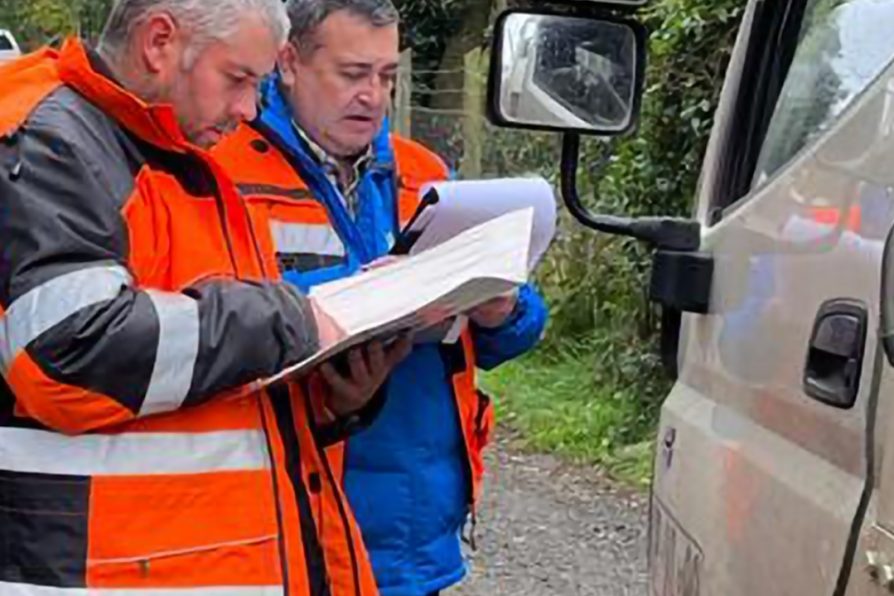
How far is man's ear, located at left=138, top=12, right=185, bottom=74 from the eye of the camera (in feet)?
8.36

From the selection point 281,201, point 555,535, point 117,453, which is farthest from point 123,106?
point 555,535

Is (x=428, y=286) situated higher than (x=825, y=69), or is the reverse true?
(x=825, y=69)

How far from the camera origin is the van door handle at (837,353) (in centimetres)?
208

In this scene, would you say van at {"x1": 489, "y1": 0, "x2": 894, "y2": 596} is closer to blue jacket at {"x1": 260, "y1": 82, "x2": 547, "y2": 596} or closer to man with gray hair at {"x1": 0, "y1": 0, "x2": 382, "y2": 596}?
blue jacket at {"x1": 260, "y1": 82, "x2": 547, "y2": 596}

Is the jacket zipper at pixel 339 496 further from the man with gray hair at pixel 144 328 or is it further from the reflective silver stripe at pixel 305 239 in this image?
the reflective silver stripe at pixel 305 239

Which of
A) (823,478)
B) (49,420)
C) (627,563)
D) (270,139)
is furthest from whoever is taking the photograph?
(627,563)

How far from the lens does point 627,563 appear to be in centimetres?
677

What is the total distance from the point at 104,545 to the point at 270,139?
3.10 ft

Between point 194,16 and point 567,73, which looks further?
point 567,73

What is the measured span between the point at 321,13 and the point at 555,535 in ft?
14.1

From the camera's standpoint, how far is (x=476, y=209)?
3.01 metres

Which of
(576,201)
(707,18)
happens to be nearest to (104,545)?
(576,201)

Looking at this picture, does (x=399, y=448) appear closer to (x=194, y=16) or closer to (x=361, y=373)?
(x=361, y=373)

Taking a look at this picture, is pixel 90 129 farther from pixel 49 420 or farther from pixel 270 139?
pixel 270 139
